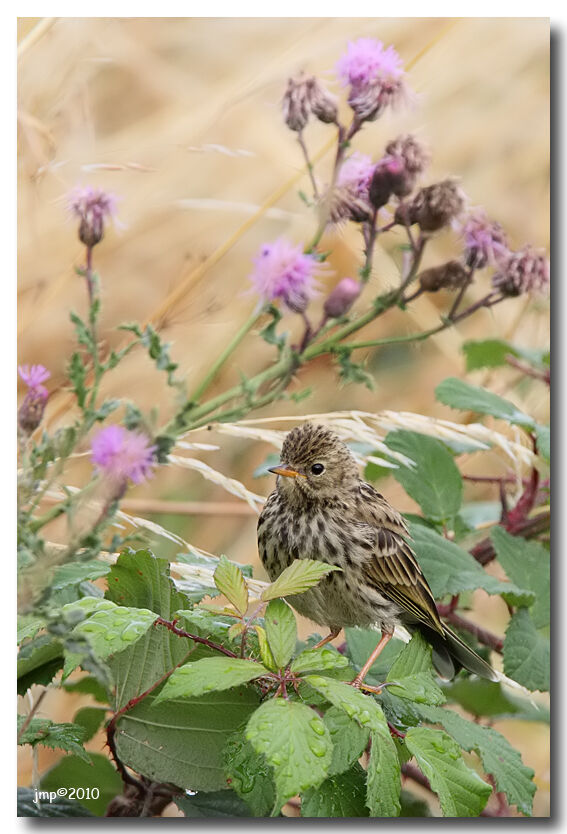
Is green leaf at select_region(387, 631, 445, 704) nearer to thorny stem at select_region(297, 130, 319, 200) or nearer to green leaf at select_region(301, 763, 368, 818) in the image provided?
green leaf at select_region(301, 763, 368, 818)

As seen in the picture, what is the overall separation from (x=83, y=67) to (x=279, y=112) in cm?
36

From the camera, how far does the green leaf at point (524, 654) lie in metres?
1.58

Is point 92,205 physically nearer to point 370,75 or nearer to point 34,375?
point 34,375

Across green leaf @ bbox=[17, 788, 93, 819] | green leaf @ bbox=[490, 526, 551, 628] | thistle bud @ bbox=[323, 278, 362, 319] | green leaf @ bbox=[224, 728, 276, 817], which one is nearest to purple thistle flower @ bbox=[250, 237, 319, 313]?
thistle bud @ bbox=[323, 278, 362, 319]

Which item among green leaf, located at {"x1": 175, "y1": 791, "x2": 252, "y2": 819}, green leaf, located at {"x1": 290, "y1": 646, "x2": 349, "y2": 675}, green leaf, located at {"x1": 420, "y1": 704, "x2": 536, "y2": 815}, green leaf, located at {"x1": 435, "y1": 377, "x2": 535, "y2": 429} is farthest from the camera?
green leaf, located at {"x1": 435, "y1": 377, "x2": 535, "y2": 429}

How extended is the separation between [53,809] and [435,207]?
1187mm

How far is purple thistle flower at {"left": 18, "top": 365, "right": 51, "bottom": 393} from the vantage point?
5.37ft

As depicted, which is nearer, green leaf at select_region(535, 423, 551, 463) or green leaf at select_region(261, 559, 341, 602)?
green leaf at select_region(261, 559, 341, 602)

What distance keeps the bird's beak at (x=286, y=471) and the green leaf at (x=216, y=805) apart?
48 cm

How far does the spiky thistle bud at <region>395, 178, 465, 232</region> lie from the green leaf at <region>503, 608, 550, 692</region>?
26.6 inches

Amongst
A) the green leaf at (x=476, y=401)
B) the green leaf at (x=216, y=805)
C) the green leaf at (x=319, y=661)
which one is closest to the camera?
the green leaf at (x=319, y=661)

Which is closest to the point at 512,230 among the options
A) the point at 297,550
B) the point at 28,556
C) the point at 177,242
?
the point at 177,242

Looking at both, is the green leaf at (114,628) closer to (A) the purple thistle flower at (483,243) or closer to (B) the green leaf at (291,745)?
(B) the green leaf at (291,745)

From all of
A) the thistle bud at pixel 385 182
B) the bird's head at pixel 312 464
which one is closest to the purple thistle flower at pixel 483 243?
the thistle bud at pixel 385 182
